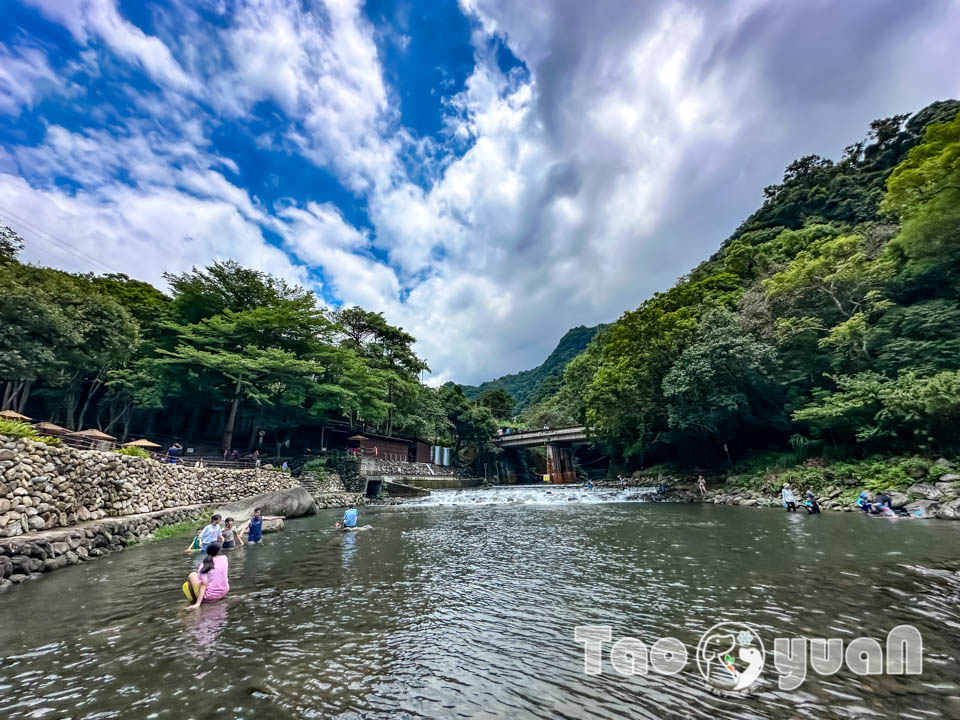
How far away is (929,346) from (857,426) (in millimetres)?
4411

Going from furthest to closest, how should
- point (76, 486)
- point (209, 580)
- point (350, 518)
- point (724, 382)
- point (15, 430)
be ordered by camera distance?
point (724, 382), point (350, 518), point (76, 486), point (15, 430), point (209, 580)

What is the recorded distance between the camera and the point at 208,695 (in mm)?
3916

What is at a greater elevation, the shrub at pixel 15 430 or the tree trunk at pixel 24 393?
the tree trunk at pixel 24 393

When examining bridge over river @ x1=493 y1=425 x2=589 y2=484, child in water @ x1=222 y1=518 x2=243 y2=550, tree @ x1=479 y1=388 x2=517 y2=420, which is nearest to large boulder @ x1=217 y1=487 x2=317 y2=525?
child in water @ x1=222 y1=518 x2=243 y2=550

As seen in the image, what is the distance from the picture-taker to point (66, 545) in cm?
1001

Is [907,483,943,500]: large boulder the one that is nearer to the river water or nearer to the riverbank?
the riverbank

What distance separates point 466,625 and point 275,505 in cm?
1625

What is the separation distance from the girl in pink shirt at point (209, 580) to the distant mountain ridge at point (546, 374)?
3742 inches

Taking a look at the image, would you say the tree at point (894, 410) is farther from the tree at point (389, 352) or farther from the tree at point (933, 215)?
the tree at point (389, 352)

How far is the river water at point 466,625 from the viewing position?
373 cm

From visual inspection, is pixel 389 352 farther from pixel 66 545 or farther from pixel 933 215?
pixel 933 215

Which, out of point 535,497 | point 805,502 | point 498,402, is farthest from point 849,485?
point 498,402

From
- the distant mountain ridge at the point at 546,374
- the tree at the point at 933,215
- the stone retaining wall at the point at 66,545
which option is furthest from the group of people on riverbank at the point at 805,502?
the distant mountain ridge at the point at 546,374

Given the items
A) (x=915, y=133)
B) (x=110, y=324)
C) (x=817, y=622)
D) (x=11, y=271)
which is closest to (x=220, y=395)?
(x=110, y=324)
